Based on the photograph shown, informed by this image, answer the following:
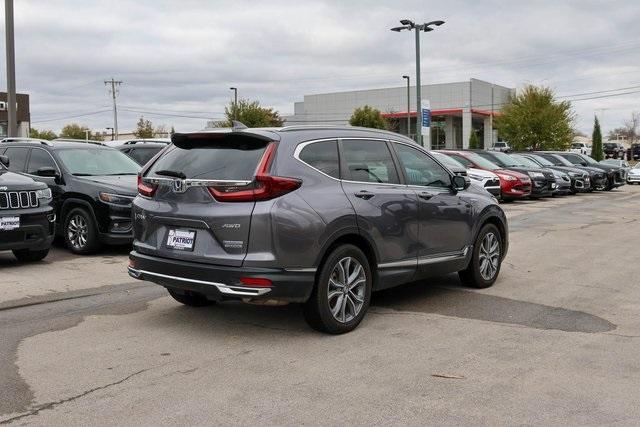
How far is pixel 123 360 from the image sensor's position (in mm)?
4934

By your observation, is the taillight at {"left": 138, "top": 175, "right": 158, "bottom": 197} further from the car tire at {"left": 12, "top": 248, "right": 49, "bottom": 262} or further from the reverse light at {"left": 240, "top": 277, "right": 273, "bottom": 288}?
the car tire at {"left": 12, "top": 248, "right": 49, "bottom": 262}

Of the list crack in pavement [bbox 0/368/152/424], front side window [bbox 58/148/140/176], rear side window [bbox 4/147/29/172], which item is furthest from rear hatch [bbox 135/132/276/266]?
rear side window [bbox 4/147/29/172]

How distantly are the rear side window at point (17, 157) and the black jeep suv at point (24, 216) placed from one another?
213 centimetres

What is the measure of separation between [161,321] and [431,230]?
2.69 meters

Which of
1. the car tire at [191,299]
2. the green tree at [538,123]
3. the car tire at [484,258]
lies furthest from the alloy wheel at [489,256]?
the green tree at [538,123]

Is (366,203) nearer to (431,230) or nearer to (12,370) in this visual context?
(431,230)

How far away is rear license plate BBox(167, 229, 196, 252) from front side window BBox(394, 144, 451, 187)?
2231 mm

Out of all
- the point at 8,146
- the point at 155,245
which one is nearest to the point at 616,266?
the point at 155,245

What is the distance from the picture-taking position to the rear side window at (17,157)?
1116 centimetres

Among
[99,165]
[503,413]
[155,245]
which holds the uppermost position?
[99,165]

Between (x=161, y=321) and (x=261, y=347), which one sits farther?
(x=161, y=321)

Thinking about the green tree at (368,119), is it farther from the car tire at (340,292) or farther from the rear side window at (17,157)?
the car tire at (340,292)

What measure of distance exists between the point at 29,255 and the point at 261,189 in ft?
17.8

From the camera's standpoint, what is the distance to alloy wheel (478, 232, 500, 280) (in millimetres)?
7469
